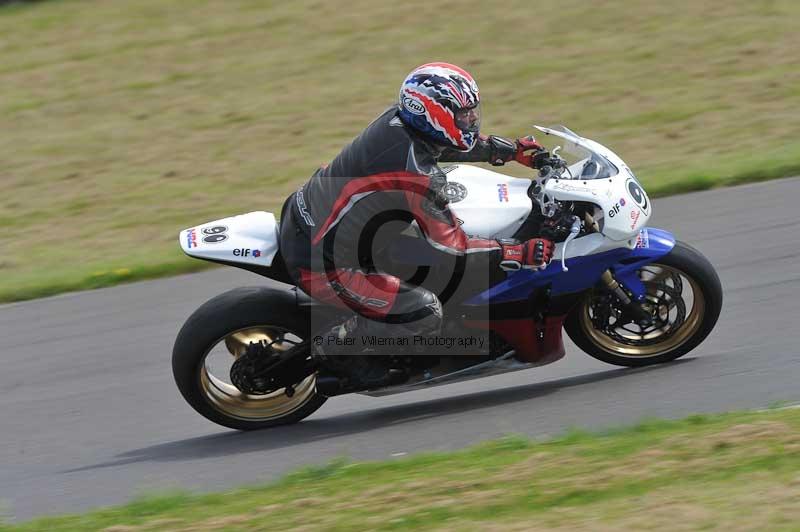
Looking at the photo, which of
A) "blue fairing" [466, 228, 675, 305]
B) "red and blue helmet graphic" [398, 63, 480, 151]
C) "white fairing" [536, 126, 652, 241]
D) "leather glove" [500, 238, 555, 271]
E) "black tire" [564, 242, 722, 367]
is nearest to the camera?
"red and blue helmet graphic" [398, 63, 480, 151]

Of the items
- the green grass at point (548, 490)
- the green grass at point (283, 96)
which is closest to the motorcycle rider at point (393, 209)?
the green grass at point (548, 490)

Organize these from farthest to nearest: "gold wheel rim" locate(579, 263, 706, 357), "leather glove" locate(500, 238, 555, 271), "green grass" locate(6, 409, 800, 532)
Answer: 1. "gold wheel rim" locate(579, 263, 706, 357)
2. "leather glove" locate(500, 238, 555, 271)
3. "green grass" locate(6, 409, 800, 532)

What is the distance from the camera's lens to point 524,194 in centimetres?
620

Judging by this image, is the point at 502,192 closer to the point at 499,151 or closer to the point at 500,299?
the point at 499,151

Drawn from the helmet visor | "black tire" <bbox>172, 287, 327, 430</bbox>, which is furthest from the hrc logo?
"black tire" <bbox>172, 287, 327, 430</bbox>

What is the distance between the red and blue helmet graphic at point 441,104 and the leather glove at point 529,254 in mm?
608

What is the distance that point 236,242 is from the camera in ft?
20.0

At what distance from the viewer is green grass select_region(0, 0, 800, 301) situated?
417 inches

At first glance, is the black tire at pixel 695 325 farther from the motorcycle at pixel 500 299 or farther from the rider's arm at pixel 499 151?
the rider's arm at pixel 499 151

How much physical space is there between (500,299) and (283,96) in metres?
8.19

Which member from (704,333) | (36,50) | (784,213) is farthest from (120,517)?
(36,50)

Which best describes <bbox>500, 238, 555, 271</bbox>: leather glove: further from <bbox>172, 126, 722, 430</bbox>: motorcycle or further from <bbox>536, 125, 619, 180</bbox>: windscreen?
<bbox>536, 125, 619, 180</bbox>: windscreen

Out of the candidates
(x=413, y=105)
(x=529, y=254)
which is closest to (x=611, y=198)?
(x=529, y=254)

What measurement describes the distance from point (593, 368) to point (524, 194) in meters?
1.20
